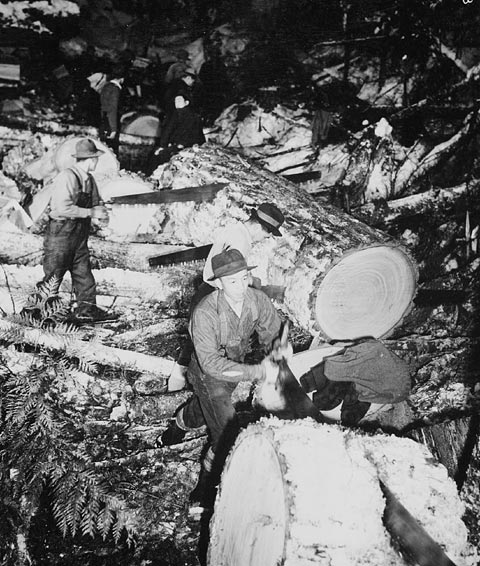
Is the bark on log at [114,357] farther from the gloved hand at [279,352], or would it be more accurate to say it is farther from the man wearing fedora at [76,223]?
the gloved hand at [279,352]

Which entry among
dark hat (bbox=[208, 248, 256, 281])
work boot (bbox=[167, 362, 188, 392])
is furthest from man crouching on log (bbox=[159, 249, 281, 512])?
work boot (bbox=[167, 362, 188, 392])

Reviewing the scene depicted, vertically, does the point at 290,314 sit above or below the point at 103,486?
above

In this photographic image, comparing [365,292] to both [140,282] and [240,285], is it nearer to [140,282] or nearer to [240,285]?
[240,285]

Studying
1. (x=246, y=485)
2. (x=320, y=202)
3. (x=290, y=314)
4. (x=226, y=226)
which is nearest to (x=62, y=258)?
(x=226, y=226)

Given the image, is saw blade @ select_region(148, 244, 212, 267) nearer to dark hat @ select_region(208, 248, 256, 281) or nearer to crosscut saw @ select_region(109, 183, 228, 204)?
crosscut saw @ select_region(109, 183, 228, 204)

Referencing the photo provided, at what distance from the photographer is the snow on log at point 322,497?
1867 millimetres

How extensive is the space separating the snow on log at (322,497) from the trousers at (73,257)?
279cm

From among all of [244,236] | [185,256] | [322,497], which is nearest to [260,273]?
[244,236]

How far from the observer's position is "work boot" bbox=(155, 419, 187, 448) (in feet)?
10.8

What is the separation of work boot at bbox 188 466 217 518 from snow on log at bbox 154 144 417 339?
138cm

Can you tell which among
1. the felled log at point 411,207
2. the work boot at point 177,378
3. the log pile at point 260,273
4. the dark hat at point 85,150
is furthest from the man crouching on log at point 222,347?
the felled log at point 411,207

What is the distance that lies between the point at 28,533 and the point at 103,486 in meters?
0.53

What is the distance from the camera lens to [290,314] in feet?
12.2

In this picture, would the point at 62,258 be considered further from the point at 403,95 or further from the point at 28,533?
the point at 403,95
